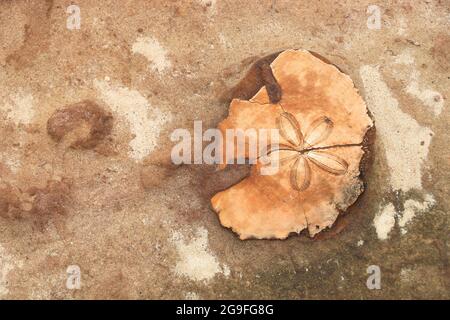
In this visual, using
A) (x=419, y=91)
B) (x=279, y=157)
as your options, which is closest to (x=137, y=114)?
(x=279, y=157)

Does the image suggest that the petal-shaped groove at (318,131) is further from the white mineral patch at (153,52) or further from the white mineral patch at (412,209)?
the white mineral patch at (153,52)

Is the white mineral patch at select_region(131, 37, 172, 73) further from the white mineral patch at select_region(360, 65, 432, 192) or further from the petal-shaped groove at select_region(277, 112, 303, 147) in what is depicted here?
the white mineral patch at select_region(360, 65, 432, 192)

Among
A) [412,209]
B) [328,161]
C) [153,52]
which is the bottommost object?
[412,209]

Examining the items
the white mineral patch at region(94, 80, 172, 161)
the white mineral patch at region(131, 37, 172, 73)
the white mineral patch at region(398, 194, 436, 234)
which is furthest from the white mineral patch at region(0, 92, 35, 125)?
the white mineral patch at region(398, 194, 436, 234)

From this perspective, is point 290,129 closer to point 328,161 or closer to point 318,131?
point 318,131

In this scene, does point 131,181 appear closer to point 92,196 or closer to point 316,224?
point 92,196

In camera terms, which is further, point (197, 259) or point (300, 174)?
point (197, 259)
